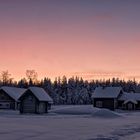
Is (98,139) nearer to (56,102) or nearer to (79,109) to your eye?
(79,109)

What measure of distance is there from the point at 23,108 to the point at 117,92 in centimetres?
3493

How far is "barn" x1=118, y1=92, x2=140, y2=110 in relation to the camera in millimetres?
105775

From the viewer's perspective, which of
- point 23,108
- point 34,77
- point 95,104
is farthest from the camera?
point 34,77

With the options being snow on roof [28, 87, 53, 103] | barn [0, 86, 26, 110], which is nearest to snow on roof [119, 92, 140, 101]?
barn [0, 86, 26, 110]

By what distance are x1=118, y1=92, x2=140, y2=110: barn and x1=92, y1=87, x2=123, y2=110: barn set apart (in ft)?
6.90

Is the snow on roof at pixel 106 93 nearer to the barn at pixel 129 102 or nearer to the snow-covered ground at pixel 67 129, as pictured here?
the barn at pixel 129 102

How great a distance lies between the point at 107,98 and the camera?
338ft

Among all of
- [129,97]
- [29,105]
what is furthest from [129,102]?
[29,105]

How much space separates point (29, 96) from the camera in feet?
254

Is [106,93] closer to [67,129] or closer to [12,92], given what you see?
[12,92]

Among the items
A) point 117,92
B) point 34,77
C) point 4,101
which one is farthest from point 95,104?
point 34,77

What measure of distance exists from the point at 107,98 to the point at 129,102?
22.2ft

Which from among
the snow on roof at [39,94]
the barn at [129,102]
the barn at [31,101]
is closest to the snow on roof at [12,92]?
the snow on roof at [39,94]

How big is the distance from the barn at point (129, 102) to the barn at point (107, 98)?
210 centimetres
